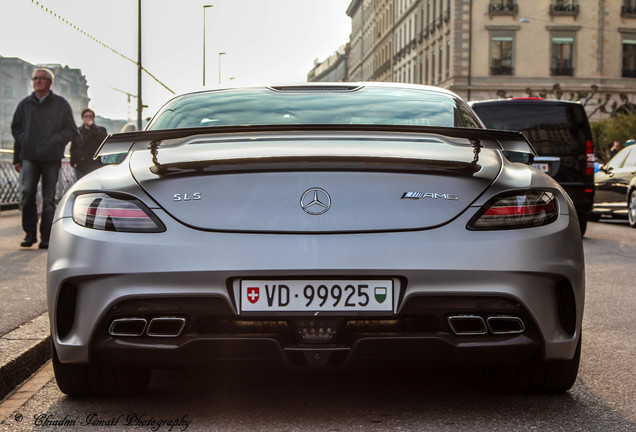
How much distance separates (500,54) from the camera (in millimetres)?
57281

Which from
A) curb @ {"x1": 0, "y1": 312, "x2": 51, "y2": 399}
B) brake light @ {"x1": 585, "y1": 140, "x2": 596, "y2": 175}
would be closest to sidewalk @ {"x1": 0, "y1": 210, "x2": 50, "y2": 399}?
curb @ {"x1": 0, "y1": 312, "x2": 51, "y2": 399}

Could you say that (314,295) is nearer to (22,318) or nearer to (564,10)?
(22,318)

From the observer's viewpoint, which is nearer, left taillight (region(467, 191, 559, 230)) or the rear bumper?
the rear bumper

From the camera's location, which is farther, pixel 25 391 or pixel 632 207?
pixel 632 207

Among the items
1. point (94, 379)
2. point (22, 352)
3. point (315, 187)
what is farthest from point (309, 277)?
point (22, 352)

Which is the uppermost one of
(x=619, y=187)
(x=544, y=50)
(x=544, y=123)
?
(x=544, y=50)

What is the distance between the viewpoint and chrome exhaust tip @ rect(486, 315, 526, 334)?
347 centimetres

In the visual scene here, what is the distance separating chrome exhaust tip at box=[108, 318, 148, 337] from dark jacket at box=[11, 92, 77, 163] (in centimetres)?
724

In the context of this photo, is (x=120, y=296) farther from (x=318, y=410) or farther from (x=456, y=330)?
(x=456, y=330)

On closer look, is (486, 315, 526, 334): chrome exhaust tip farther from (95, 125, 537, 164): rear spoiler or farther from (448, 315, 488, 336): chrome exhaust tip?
(95, 125, 537, 164): rear spoiler

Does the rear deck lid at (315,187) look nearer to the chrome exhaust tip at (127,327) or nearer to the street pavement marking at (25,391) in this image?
the chrome exhaust tip at (127,327)

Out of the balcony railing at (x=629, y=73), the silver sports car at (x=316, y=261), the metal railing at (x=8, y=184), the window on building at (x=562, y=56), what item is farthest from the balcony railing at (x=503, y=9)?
the silver sports car at (x=316, y=261)

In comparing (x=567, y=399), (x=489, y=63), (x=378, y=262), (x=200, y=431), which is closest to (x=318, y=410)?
(x=200, y=431)

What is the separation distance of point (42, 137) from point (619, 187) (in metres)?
10.6
